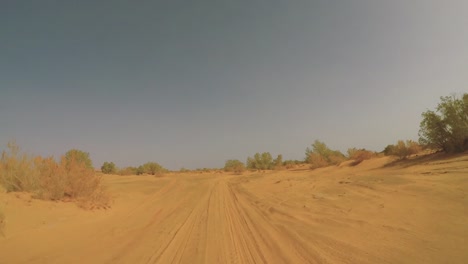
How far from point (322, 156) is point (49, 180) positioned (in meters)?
29.6

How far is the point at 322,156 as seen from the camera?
31984 mm

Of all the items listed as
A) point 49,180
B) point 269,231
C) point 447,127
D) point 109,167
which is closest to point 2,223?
point 49,180

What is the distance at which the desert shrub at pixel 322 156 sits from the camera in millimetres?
28516

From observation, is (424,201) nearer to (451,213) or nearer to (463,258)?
(451,213)

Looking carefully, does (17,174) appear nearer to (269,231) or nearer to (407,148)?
(269,231)

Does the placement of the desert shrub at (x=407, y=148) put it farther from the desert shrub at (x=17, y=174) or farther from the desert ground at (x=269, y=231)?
the desert shrub at (x=17, y=174)

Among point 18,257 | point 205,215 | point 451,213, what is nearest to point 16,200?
point 18,257

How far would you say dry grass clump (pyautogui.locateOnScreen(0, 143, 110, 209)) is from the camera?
8.11 meters

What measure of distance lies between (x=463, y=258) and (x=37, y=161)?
11635mm

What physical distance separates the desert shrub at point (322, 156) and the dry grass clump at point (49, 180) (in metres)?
24.3

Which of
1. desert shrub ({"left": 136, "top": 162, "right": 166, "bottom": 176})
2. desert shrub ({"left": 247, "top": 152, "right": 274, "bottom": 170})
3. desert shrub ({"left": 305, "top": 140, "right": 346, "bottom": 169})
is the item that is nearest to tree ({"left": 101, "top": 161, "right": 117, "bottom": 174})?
desert shrub ({"left": 136, "top": 162, "right": 166, "bottom": 176})

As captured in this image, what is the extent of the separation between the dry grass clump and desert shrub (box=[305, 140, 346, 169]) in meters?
24.3

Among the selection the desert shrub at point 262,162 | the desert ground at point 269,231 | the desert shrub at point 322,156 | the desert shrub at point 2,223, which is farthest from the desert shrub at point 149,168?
the desert shrub at point 2,223

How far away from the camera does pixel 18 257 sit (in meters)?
4.39
